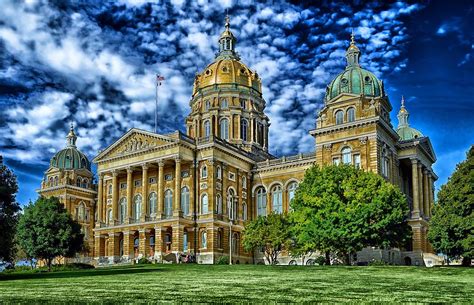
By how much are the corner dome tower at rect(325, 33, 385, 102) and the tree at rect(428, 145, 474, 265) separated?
2336cm

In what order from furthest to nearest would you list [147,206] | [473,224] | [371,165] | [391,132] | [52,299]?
[147,206] → [391,132] → [371,165] → [473,224] → [52,299]

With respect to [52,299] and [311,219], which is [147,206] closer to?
[311,219]

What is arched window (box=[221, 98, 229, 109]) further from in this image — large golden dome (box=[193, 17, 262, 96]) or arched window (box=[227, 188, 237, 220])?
arched window (box=[227, 188, 237, 220])

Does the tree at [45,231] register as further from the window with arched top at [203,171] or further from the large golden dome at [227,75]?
the large golden dome at [227,75]

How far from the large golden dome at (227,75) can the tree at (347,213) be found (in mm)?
44615

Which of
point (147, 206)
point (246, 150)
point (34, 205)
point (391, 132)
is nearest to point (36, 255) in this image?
point (34, 205)

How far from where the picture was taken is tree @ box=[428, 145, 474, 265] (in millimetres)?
51703

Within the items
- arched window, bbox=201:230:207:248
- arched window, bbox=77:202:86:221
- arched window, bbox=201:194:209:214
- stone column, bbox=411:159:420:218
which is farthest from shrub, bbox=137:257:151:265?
arched window, bbox=77:202:86:221

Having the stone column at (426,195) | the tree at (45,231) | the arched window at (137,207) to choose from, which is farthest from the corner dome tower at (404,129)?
the tree at (45,231)

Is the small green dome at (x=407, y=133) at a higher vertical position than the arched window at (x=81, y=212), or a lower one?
higher

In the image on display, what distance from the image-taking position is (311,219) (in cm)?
5647

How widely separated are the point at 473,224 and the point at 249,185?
42529mm

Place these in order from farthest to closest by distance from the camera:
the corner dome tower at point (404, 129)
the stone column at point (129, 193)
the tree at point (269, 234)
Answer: the corner dome tower at point (404, 129)
the stone column at point (129, 193)
the tree at point (269, 234)

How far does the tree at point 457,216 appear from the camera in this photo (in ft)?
170
